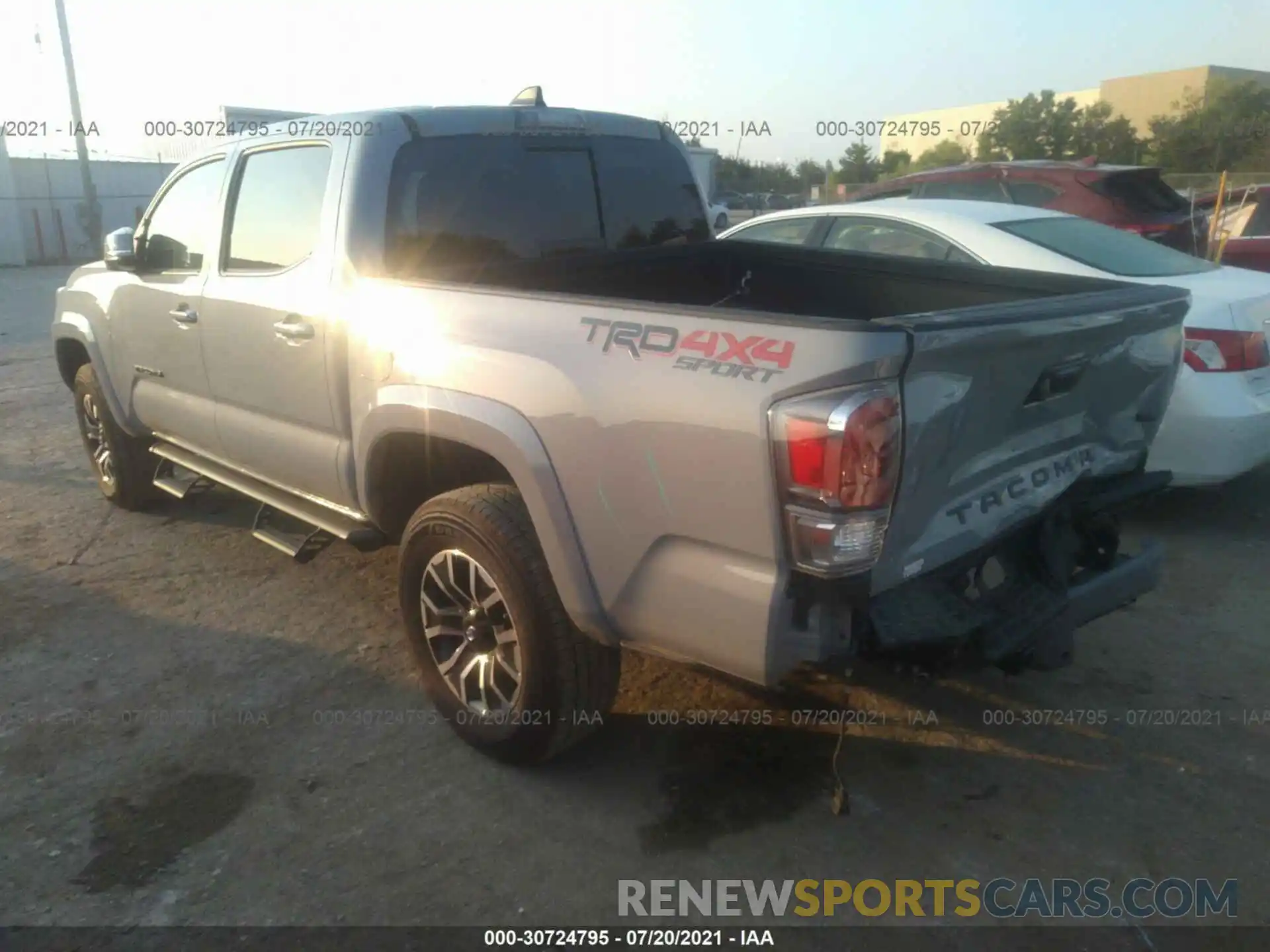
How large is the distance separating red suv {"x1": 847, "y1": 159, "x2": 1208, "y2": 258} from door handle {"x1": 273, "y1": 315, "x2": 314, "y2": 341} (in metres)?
6.13

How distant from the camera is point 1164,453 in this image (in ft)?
15.6

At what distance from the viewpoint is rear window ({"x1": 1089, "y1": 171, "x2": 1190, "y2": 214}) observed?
759 centimetres

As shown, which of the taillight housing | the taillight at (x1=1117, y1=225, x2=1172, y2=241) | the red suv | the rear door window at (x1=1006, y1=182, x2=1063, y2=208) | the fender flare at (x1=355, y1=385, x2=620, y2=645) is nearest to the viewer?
the taillight housing

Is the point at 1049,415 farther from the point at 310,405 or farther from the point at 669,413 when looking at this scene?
the point at 310,405

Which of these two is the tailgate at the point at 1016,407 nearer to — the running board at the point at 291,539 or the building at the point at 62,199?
the running board at the point at 291,539

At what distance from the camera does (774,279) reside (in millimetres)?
4254

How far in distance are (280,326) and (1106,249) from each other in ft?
14.1

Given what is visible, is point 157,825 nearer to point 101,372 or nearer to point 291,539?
point 291,539

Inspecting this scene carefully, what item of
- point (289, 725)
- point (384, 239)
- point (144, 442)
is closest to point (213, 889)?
point (289, 725)

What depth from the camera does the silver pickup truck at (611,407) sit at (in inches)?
91.0

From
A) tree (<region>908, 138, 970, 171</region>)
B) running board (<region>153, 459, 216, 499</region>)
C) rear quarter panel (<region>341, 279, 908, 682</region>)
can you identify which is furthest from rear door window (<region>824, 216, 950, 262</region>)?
tree (<region>908, 138, 970, 171</region>)

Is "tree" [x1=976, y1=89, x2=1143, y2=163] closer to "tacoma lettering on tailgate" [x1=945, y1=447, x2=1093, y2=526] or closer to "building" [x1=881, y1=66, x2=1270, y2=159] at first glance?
"building" [x1=881, y1=66, x2=1270, y2=159]

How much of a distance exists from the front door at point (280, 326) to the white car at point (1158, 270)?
205 cm

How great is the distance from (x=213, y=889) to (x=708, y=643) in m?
1.52
